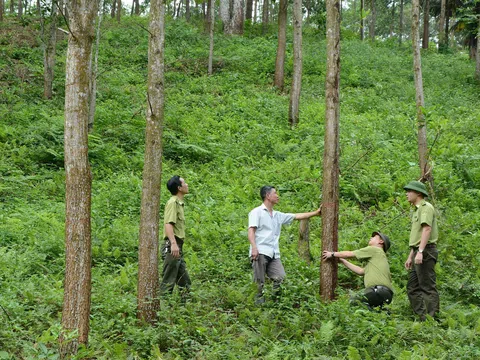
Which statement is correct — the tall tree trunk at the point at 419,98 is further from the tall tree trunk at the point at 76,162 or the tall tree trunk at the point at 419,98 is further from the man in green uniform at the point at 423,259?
the tall tree trunk at the point at 76,162

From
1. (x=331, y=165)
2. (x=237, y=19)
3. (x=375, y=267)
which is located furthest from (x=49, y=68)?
(x=375, y=267)

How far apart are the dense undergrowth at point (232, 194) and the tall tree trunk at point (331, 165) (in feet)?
1.20

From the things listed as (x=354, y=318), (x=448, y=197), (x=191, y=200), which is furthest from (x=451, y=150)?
(x=354, y=318)

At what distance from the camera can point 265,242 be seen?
8211 mm

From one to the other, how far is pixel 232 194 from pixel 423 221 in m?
6.29

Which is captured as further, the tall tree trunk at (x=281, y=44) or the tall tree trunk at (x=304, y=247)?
the tall tree trunk at (x=281, y=44)

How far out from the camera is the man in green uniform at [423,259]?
25.9 ft

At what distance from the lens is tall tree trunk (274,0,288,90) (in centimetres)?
2139

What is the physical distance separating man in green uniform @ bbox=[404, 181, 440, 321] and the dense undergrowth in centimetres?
28

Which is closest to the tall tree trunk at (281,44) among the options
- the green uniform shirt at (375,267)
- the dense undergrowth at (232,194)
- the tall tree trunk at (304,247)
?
the dense undergrowth at (232,194)

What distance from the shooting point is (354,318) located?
7.18m

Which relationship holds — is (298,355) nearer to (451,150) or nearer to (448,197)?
(448,197)

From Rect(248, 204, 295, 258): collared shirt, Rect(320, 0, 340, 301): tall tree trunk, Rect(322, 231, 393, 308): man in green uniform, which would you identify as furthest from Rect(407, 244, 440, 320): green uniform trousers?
Rect(248, 204, 295, 258): collared shirt

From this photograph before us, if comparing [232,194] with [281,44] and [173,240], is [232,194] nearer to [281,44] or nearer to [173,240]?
[173,240]
